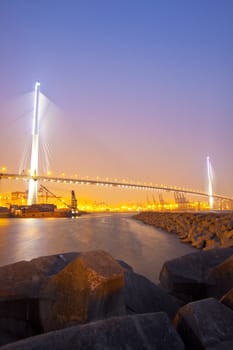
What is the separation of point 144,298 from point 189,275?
0.58 m

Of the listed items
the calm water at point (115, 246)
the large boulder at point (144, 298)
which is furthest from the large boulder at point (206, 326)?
the calm water at point (115, 246)

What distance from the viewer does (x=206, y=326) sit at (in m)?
1.10

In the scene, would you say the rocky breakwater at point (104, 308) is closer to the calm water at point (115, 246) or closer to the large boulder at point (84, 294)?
the large boulder at point (84, 294)

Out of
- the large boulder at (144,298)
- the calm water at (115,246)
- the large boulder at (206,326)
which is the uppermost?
the large boulder at (206,326)

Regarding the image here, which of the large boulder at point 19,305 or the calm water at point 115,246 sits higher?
the large boulder at point 19,305

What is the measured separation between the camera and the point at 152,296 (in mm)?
1807

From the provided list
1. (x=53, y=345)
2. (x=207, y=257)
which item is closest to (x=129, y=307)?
(x=53, y=345)

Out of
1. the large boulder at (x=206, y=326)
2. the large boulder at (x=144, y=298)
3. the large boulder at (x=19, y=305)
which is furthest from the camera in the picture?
the large boulder at (x=144, y=298)

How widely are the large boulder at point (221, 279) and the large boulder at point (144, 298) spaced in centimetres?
32

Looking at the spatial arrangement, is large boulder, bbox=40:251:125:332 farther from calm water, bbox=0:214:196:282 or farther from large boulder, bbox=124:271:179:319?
calm water, bbox=0:214:196:282

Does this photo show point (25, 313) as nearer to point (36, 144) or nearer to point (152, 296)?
point (152, 296)

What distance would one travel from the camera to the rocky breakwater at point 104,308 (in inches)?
38.0

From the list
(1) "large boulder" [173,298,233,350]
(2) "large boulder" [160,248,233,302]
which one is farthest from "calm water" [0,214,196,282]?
(1) "large boulder" [173,298,233,350]

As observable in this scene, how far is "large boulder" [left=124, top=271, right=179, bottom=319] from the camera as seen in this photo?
5.43ft
